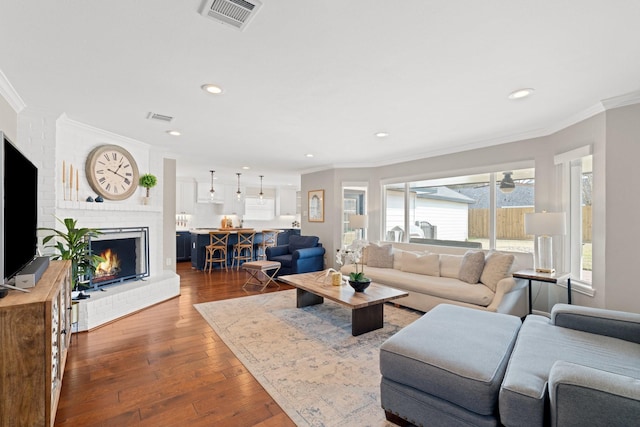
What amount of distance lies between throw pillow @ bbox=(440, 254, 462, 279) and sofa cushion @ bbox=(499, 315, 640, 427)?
Result: 191 cm

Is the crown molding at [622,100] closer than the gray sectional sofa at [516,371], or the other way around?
the gray sectional sofa at [516,371]

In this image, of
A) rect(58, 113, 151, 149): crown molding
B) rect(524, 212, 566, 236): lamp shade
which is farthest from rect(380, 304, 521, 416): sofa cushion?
rect(58, 113, 151, 149): crown molding

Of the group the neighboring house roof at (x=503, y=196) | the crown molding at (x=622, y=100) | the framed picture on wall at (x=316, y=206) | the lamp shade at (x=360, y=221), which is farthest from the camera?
the framed picture on wall at (x=316, y=206)

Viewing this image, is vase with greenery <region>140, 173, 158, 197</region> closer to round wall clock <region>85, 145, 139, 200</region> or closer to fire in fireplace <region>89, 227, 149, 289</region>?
round wall clock <region>85, 145, 139, 200</region>

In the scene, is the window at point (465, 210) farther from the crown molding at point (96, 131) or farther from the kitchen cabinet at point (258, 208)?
the kitchen cabinet at point (258, 208)

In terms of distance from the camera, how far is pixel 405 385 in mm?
1791

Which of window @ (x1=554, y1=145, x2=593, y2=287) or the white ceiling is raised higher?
the white ceiling

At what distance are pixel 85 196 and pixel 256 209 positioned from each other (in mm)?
6627

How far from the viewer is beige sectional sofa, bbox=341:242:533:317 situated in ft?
Result: 11.4

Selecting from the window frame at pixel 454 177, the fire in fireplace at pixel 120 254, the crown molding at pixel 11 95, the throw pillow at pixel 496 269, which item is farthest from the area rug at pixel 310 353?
the crown molding at pixel 11 95

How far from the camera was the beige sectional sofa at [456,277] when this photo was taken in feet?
11.4

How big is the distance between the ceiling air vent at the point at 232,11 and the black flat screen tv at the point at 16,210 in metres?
1.17

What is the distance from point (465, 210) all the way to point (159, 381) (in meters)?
4.72

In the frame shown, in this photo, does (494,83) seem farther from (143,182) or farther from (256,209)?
(256,209)
